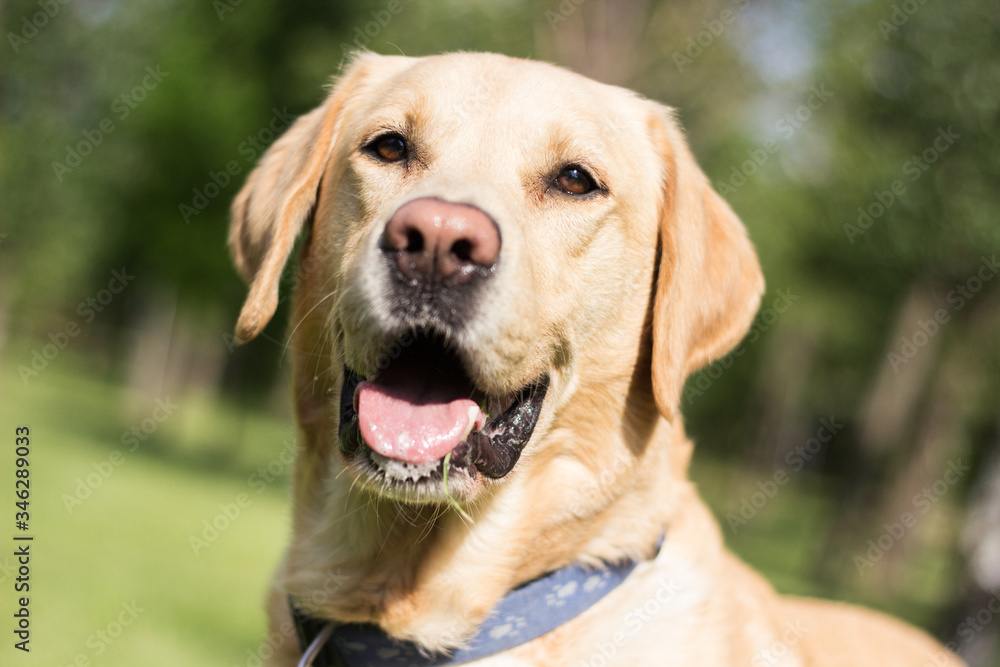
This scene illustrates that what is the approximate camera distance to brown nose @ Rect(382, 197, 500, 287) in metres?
2.24

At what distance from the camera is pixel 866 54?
1664 cm

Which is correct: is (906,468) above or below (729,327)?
below

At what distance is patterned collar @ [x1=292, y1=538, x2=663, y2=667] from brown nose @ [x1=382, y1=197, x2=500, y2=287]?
1012mm

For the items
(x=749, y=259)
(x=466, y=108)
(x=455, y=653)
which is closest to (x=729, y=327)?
(x=749, y=259)

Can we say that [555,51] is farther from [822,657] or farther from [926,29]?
[822,657]

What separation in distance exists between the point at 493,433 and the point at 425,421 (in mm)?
265

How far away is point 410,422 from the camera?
2.47 metres

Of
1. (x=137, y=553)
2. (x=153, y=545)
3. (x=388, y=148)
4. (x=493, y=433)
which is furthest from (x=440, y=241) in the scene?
(x=153, y=545)

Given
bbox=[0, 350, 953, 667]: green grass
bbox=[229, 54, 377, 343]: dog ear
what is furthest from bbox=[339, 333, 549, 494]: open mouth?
bbox=[0, 350, 953, 667]: green grass

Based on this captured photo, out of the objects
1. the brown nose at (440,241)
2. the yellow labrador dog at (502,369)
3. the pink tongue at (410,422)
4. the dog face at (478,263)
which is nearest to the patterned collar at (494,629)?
Answer: the yellow labrador dog at (502,369)

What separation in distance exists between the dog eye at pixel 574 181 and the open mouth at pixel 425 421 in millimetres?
777

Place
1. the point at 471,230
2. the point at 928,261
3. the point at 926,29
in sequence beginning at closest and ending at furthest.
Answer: the point at 471,230, the point at 926,29, the point at 928,261

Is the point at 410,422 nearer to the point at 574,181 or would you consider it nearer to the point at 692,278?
the point at 574,181

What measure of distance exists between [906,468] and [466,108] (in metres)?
17.0
